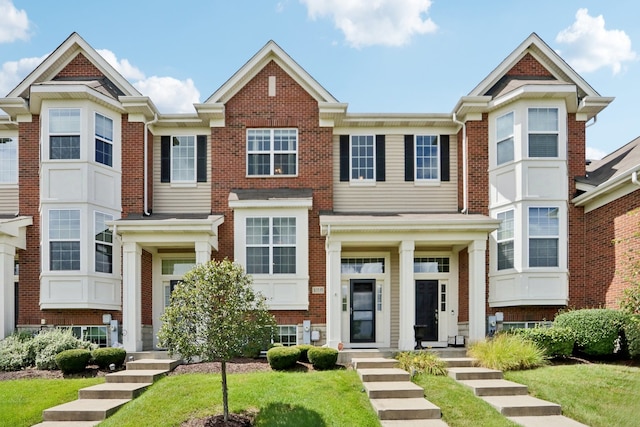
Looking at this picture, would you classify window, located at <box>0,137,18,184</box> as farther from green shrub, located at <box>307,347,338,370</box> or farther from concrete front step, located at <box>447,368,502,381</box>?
concrete front step, located at <box>447,368,502,381</box>

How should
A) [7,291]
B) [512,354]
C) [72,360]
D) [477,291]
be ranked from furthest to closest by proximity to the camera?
[7,291], [477,291], [72,360], [512,354]

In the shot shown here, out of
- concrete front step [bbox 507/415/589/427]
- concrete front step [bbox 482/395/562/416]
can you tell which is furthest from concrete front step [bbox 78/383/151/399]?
concrete front step [bbox 507/415/589/427]

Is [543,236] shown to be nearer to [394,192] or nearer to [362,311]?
[394,192]

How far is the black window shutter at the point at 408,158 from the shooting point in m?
17.8

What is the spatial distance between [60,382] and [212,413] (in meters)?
4.68

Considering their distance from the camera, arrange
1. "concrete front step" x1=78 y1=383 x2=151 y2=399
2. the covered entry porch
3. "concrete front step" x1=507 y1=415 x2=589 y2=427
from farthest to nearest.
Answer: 1. the covered entry porch
2. "concrete front step" x1=78 y1=383 x2=151 y2=399
3. "concrete front step" x1=507 y1=415 x2=589 y2=427

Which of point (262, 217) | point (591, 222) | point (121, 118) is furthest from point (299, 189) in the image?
point (591, 222)

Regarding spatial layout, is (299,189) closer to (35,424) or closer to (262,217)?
(262,217)

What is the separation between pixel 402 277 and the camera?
1552cm

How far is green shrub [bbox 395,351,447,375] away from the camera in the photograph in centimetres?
1272

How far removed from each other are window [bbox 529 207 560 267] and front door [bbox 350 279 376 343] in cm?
484

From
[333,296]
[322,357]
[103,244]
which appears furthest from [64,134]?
[322,357]

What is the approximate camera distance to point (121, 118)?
1706cm

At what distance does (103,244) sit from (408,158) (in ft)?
32.0
